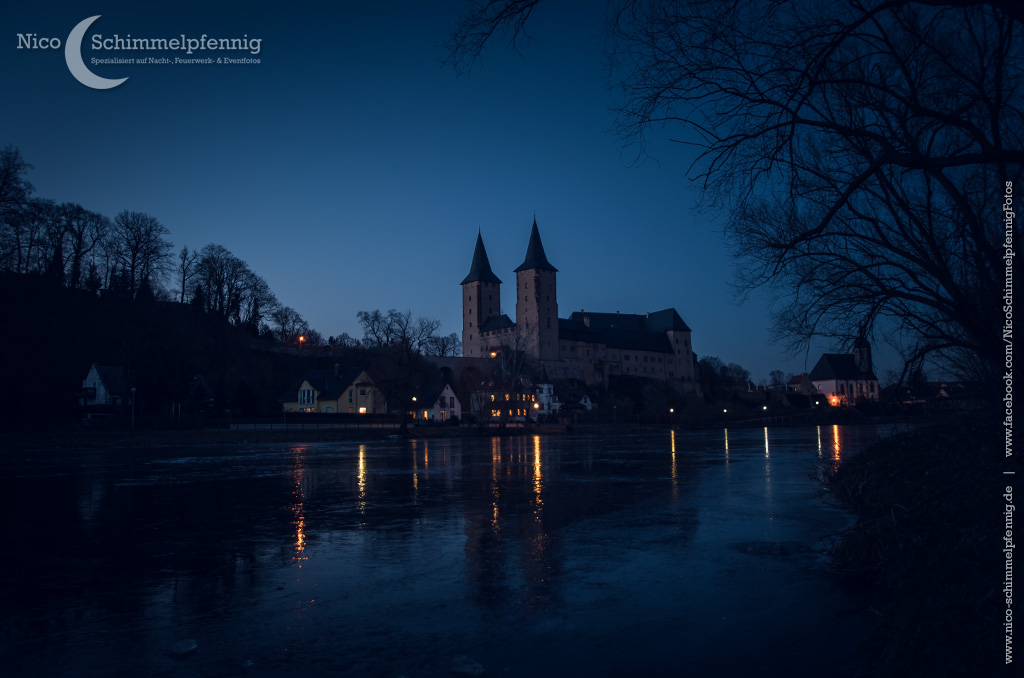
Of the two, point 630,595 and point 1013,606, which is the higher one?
point 1013,606

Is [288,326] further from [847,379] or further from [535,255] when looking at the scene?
[847,379]

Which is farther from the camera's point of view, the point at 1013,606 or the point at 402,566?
the point at 402,566

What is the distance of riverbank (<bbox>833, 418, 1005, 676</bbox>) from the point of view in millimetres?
4348

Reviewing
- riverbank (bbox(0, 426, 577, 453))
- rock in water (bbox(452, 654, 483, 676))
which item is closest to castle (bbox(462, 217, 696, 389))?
riverbank (bbox(0, 426, 577, 453))

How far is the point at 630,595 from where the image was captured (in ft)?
22.1

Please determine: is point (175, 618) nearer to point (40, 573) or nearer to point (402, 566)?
point (402, 566)

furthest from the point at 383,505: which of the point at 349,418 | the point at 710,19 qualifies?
the point at 349,418

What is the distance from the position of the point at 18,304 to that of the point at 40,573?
187 feet

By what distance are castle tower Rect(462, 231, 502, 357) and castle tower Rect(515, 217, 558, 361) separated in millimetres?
12532

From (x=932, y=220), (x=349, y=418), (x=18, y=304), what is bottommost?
(x=349, y=418)

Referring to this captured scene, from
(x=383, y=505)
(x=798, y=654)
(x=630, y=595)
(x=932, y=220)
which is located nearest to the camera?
(x=798, y=654)

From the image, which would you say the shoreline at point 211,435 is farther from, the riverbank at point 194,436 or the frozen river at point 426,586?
the frozen river at point 426,586

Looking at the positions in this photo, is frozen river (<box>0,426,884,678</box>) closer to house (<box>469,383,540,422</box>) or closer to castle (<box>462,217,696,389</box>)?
house (<box>469,383,540,422</box>)

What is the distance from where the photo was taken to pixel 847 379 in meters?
21.4
